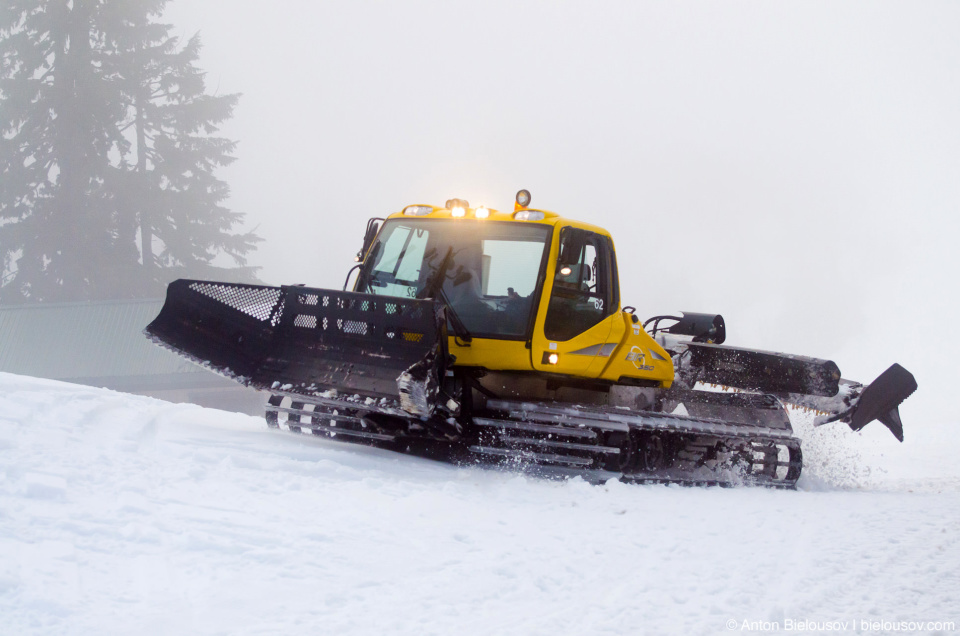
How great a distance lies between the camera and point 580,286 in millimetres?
7180

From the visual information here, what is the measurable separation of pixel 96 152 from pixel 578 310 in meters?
25.7

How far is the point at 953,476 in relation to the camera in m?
9.95

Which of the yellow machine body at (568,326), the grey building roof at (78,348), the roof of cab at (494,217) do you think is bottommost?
the grey building roof at (78,348)

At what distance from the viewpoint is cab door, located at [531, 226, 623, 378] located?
689cm

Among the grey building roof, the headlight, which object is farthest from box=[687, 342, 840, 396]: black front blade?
the grey building roof

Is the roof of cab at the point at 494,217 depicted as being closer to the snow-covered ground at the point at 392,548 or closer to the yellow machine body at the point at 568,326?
the yellow machine body at the point at 568,326

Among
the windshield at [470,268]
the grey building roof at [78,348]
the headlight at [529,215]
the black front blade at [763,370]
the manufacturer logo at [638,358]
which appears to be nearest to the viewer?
the windshield at [470,268]

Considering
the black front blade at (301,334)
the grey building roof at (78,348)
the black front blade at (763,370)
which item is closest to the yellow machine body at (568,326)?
the black front blade at (301,334)

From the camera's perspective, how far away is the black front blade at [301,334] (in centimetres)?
639

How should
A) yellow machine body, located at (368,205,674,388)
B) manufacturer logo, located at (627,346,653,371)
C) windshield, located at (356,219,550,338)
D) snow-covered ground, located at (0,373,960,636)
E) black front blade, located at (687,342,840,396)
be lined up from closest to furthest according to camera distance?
snow-covered ground, located at (0,373,960,636) → yellow machine body, located at (368,205,674,388) → windshield, located at (356,219,550,338) → manufacturer logo, located at (627,346,653,371) → black front blade, located at (687,342,840,396)

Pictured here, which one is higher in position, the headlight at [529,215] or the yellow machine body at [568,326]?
the headlight at [529,215]

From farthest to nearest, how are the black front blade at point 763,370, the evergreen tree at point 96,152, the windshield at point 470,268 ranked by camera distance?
the evergreen tree at point 96,152, the black front blade at point 763,370, the windshield at point 470,268

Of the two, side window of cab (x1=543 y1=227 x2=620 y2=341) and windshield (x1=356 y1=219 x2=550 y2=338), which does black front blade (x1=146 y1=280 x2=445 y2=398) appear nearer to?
windshield (x1=356 y1=219 x2=550 y2=338)

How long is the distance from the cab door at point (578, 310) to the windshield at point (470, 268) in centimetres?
16
